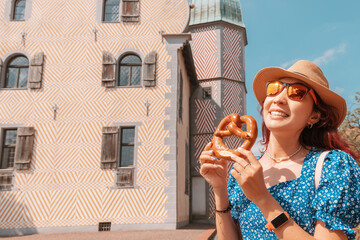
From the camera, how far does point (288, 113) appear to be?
190cm

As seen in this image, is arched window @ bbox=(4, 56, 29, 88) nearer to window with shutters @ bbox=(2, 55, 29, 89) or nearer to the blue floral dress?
window with shutters @ bbox=(2, 55, 29, 89)

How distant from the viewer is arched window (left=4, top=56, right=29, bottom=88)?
43.4ft

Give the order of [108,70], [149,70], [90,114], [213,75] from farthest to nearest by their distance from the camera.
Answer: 1. [213,75]
2. [108,70]
3. [149,70]
4. [90,114]

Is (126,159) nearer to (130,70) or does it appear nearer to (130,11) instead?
(130,70)

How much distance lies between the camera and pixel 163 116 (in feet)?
40.6

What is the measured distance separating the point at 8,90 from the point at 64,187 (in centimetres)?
486

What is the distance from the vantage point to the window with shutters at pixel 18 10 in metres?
13.9

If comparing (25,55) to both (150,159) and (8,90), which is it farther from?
A: (150,159)

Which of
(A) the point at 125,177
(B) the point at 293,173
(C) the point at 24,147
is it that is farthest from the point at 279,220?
(C) the point at 24,147

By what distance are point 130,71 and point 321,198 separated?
12.1 meters

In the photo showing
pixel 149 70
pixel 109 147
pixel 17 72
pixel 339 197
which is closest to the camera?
pixel 339 197

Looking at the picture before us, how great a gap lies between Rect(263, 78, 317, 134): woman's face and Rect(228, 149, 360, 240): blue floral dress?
214 millimetres

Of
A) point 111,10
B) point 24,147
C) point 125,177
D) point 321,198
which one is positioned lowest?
point 125,177

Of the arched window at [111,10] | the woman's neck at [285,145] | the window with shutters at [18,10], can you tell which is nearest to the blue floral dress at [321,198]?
the woman's neck at [285,145]
